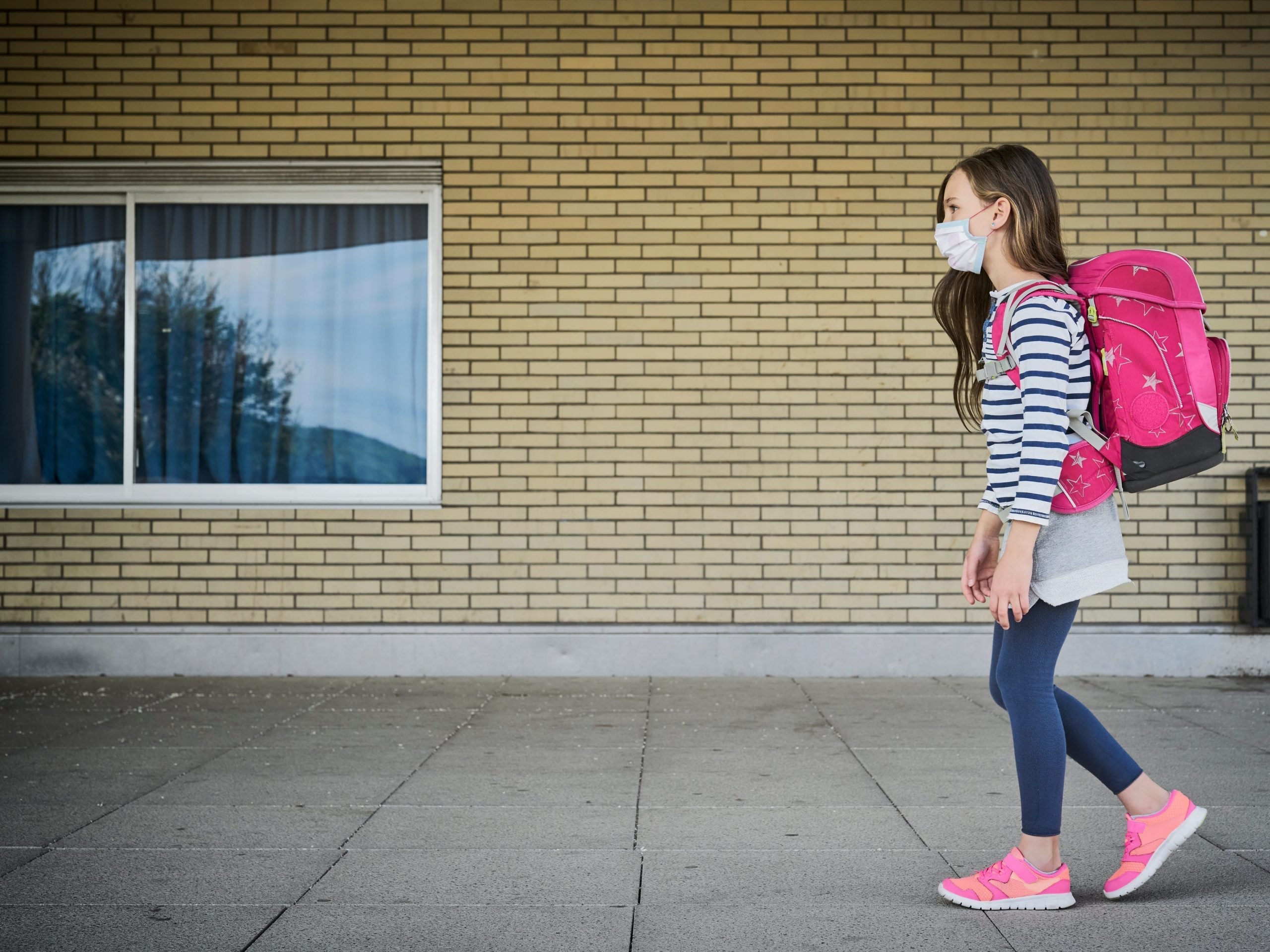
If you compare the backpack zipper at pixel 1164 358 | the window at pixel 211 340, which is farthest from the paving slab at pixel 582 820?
the window at pixel 211 340

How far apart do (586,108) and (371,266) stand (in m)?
1.69

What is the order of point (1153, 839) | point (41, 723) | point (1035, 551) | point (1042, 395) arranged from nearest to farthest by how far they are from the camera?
1. point (1042, 395)
2. point (1035, 551)
3. point (1153, 839)
4. point (41, 723)

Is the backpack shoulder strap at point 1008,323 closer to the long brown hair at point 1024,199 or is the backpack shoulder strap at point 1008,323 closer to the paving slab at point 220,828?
the long brown hair at point 1024,199

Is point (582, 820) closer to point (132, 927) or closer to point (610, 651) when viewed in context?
point (132, 927)

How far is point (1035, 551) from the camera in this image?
2.96 meters

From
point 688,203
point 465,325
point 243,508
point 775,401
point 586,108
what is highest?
point 586,108

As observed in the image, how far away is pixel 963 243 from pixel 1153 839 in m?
1.65

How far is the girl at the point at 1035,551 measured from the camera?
9.39 ft

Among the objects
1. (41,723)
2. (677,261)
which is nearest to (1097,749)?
(677,261)

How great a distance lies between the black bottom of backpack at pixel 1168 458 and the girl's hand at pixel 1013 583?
0.32 meters

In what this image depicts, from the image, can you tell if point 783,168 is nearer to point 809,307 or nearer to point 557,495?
point 809,307

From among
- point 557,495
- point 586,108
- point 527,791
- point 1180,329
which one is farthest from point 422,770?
point 586,108

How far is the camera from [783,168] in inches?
286

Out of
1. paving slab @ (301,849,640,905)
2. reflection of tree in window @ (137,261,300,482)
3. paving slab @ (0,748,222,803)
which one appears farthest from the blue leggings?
reflection of tree in window @ (137,261,300,482)
